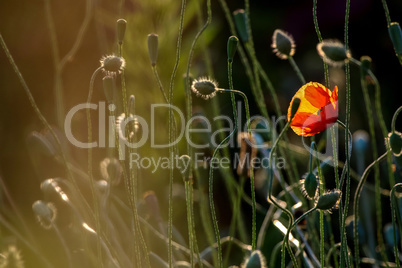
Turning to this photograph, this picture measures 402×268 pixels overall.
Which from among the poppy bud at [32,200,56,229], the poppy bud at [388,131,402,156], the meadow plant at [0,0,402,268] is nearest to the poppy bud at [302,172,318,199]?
the meadow plant at [0,0,402,268]

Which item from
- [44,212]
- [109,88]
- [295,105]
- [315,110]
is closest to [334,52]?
[295,105]

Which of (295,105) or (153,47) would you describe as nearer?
(295,105)

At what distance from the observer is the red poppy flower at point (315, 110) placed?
0.73m

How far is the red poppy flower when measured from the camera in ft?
2.41

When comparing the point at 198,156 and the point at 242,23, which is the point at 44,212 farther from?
the point at 198,156

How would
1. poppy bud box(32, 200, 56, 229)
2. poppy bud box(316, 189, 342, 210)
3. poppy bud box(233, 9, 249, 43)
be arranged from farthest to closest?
1. poppy bud box(233, 9, 249, 43)
2. poppy bud box(32, 200, 56, 229)
3. poppy bud box(316, 189, 342, 210)

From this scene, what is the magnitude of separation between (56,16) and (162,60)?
0.52 metres

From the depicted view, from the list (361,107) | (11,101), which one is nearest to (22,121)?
(11,101)

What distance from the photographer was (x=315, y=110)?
89 centimetres

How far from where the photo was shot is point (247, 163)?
1190mm

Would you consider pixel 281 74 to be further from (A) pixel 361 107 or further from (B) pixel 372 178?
(B) pixel 372 178

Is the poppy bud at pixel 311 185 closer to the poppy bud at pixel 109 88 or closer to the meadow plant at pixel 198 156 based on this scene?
the meadow plant at pixel 198 156

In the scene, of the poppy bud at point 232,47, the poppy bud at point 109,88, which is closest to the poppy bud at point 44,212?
the poppy bud at point 109,88

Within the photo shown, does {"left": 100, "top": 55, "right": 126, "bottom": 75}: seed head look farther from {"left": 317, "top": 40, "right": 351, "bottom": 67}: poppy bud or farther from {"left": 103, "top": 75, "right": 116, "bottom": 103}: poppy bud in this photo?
{"left": 317, "top": 40, "right": 351, "bottom": 67}: poppy bud
